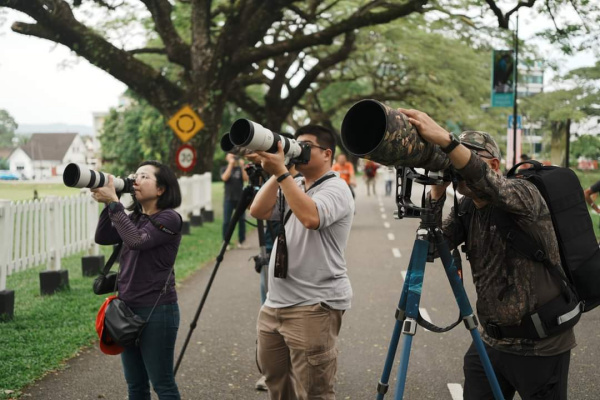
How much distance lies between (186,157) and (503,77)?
393 inches

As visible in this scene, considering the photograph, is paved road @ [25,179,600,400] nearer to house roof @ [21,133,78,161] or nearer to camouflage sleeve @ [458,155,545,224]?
house roof @ [21,133,78,161]

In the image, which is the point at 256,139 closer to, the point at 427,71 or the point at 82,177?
the point at 82,177

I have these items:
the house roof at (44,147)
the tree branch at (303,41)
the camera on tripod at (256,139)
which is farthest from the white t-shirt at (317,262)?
the tree branch at (303,41)

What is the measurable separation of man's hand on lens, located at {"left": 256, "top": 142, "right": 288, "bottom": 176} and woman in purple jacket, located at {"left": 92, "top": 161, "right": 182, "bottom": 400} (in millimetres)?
1057

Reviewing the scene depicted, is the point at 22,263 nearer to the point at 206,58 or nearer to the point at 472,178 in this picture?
the point at 472,178

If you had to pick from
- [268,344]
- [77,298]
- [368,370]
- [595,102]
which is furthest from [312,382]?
[595,102]

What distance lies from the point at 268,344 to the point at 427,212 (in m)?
1.24

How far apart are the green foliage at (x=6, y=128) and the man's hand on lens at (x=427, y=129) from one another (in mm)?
7104

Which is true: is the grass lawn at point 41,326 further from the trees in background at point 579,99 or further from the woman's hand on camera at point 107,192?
the trees in background at point 579,99

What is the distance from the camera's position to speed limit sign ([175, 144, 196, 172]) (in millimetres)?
17531

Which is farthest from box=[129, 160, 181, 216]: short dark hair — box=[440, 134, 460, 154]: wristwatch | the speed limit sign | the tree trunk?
the tree trunk

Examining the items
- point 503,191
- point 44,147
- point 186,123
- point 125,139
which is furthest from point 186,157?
point 125,139

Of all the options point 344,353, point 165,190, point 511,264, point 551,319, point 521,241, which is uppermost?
point 165,190

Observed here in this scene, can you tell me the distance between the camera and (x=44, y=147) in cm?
920
